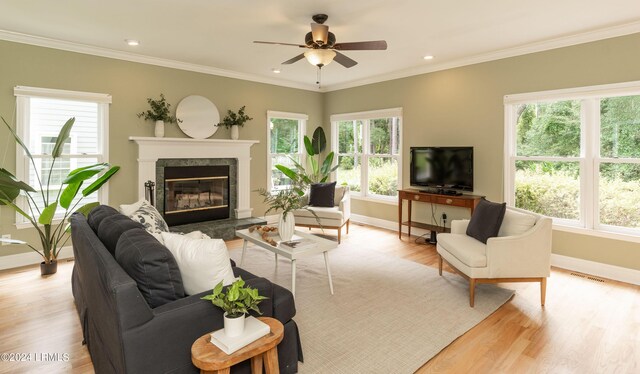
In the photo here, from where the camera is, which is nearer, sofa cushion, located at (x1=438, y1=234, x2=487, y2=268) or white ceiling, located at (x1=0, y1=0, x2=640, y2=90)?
sofa cushion, located at (x1=438, y1=234, x2=487, y2=268)

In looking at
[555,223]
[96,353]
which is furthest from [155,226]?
[555,223]

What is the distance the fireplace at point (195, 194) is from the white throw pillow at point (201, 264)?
143 inches

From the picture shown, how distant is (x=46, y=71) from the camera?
427 centimetres

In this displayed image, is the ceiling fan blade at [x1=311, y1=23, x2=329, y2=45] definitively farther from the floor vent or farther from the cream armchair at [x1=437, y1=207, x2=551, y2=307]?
the floor vent

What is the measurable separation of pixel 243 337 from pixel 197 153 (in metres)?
4.39

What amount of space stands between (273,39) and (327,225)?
107 inches

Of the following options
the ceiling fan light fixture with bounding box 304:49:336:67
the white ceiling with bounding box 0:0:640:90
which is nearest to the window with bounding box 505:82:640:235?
the white ceiling with bounding box 0:0:640:90

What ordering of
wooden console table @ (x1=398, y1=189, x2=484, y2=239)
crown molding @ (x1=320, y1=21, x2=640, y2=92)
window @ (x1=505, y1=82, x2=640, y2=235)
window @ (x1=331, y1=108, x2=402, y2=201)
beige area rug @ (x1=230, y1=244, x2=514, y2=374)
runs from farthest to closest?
window @ (x1=331, y1=108, x2=402, y2=201) → wooden console table @ (x1=398, y1=189, x2=484, y2=239) → window @ (x1=505, y1=82, x2=640, y2=235) → crown molding @ (x1=320, y1=21, x2=640, y2=92) → beige area rug @ (x1=230, y1=244, x2=514, y2=374)

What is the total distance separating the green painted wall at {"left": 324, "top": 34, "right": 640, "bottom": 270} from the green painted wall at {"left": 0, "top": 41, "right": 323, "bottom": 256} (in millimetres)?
1875

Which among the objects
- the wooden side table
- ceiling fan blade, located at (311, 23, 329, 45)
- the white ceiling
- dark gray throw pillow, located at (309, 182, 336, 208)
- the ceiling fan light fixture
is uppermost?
the white ceiling

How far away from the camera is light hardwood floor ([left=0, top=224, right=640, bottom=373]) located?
2.33 meters

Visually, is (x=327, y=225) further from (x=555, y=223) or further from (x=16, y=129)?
(x=16, y=129)

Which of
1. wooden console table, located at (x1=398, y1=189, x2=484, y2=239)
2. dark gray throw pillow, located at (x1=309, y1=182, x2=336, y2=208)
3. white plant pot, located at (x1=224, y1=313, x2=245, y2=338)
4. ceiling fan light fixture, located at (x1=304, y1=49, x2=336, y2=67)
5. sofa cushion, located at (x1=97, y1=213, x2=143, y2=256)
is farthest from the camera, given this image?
dark gray throw pillow, located at (x1=309, y1=182, x2=336, y2=208)

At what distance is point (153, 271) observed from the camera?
1798mm
